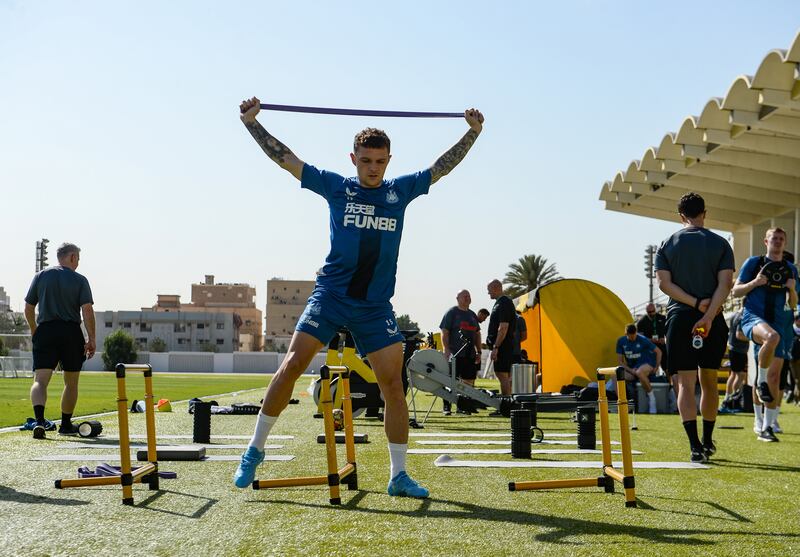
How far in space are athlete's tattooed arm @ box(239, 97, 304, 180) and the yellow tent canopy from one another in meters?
15.1

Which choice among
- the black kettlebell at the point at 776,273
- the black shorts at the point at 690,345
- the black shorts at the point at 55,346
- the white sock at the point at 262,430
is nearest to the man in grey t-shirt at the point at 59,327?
the black shorts at the point at 55,346

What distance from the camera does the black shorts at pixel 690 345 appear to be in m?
7.16

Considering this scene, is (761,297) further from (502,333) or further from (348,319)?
(502,333)

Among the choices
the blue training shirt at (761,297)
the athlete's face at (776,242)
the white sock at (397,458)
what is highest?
the athlete's face at (776,242)

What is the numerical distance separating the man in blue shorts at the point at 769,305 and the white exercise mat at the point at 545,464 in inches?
97.8

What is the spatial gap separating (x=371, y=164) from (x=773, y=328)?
17.9ft

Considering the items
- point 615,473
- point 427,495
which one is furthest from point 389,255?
point 615,473

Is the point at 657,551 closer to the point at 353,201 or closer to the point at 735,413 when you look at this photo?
the point at 353,201

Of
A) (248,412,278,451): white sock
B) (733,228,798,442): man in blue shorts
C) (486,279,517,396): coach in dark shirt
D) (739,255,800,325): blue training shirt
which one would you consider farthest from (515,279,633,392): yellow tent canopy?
(248,412,278,451): white sock

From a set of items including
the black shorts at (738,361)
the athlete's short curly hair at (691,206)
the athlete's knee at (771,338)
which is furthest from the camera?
the black shorts at (738,361)

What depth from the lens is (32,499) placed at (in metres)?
5.00

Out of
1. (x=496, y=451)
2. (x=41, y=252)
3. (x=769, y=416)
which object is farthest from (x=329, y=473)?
(x=41, y=252)

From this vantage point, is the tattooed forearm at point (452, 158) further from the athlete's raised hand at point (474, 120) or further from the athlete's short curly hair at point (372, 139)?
the athlete's short curly hair at point (372, 139)

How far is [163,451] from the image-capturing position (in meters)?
6.93
